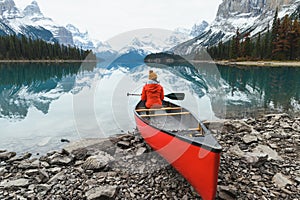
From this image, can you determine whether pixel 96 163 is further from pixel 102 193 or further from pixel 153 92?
pixel 153 92

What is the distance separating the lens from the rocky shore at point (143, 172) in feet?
17.6

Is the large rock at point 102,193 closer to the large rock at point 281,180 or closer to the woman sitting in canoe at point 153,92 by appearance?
the large rock at point 281,180

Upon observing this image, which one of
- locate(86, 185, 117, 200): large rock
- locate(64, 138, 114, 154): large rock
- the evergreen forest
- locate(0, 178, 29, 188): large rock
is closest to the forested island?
the evergreen forest

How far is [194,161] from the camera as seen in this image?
5.05m

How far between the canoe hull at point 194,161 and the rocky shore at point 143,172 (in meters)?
0.45

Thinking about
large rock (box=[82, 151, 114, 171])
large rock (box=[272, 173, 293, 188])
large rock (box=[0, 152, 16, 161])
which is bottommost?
large rock (box=[0, 152, 16, 161])

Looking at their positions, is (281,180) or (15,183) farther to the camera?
(15,183)

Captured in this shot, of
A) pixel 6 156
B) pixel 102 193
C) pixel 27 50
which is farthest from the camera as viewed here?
pixel 27 50

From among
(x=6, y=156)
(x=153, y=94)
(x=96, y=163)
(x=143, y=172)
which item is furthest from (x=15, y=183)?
(x=153, y=94)

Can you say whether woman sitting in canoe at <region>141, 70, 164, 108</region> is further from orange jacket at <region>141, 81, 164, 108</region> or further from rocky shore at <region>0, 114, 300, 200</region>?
rocky shore at <region>0, 114, 300, 200</region>

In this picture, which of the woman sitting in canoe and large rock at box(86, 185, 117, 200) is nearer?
large rock at box(86, 185, 117, 200)

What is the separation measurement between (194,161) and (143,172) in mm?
2015

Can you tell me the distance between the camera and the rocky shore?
5363 millimetres

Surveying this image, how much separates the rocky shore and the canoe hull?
45cm
